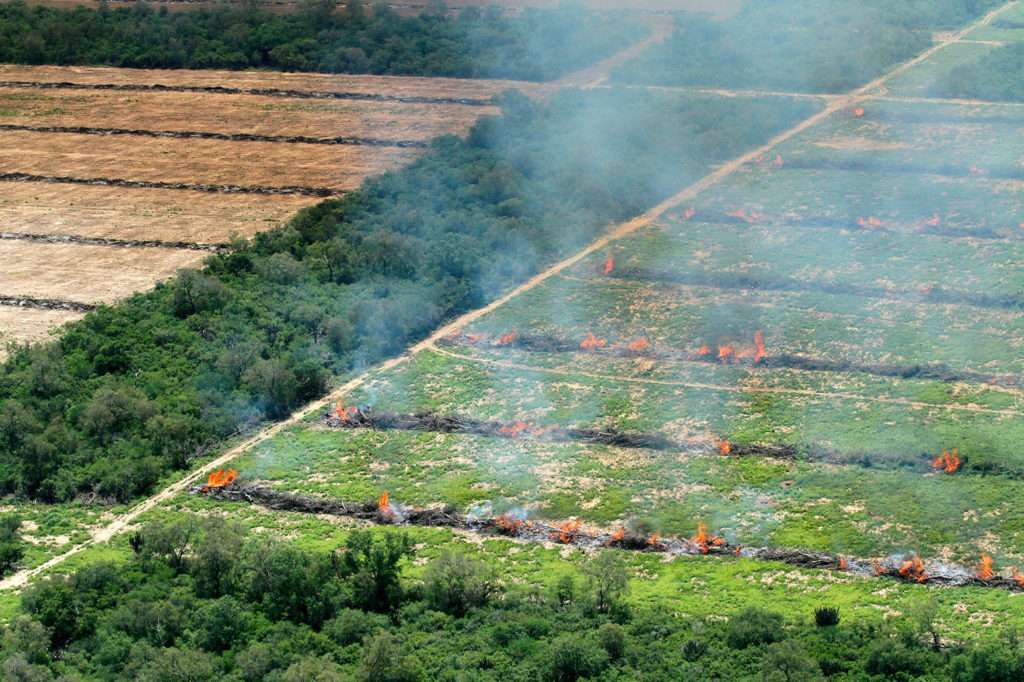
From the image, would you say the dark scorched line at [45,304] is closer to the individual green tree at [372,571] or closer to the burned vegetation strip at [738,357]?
the burned vegetation strip at [738,357]

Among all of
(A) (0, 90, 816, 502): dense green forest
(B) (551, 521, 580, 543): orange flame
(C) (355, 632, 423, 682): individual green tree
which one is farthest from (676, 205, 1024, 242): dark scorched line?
(C) (355, 632, 423, 682): individual green tree

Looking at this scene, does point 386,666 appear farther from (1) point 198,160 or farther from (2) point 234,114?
(2) point 234,114

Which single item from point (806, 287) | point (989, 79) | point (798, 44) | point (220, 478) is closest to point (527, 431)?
point (220, 478)

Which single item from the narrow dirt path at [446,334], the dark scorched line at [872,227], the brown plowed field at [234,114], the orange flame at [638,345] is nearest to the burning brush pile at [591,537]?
the narrow dirt path at [446,334]

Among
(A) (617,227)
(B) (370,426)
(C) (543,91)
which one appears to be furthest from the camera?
(C) (543,91)

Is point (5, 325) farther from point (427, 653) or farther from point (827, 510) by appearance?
point (827, 510)

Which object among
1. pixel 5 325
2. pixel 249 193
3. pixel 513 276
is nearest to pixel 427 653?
pixel 513 276

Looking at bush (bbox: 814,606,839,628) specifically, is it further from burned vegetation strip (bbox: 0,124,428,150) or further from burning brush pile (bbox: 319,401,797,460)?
burned vegetation strip (bbox: 0,124,428,150)
